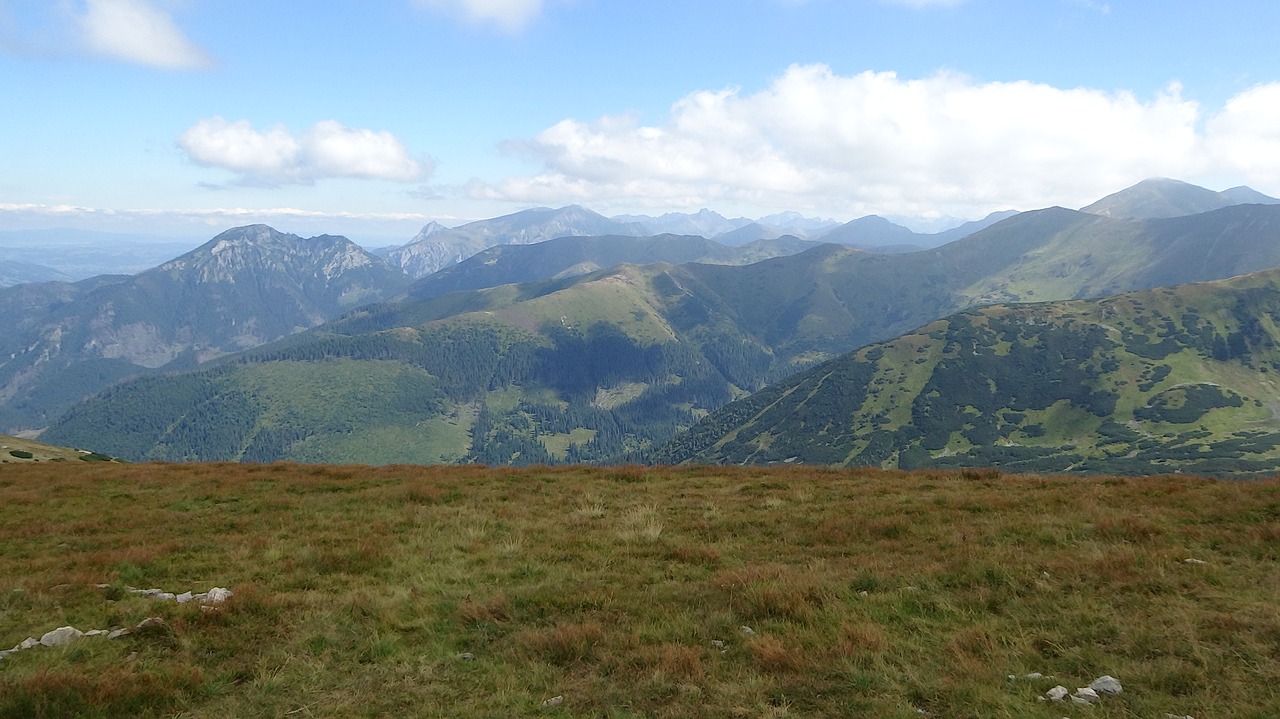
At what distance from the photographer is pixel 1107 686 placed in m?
7.64

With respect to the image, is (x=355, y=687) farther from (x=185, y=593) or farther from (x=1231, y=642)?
(x=1231, y=642)

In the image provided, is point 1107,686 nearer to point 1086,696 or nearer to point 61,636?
point 1086,696

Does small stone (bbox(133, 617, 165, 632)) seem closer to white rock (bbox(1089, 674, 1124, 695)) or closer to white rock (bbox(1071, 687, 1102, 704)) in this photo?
white rock (bbox(1071, 687, 1102, 704))

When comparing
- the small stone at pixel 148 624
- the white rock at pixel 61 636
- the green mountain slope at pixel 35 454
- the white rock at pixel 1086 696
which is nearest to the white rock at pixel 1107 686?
the white rock at pixel 1086 696

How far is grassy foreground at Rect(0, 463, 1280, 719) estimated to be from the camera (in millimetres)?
7965

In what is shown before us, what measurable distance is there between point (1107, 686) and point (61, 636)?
52.7 ft

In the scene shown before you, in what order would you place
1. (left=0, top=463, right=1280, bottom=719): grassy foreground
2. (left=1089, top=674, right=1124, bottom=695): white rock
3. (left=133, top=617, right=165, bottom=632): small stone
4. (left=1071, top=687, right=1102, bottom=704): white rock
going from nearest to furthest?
(left=1071, top=687, right=1102, bottom=704): white rock
(left=1089, top=674, right=1124, bottom=695): white rock
(left=0, top=463, right=1280, bottom=719): grassy foreground
(left=133, top=617, right=165, bottom=632): small stone

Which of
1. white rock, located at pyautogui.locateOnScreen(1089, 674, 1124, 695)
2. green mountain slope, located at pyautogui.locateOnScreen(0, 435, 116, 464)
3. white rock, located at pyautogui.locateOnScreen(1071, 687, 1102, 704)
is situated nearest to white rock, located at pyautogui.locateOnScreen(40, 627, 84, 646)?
white rock, located at pyautogui.locateOnScreen(1071, 687, 1102, 704)

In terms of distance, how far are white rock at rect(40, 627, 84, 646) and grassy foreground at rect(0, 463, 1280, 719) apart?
0.28m

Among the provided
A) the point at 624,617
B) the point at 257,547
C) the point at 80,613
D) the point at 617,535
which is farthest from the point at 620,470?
the point at 80,613

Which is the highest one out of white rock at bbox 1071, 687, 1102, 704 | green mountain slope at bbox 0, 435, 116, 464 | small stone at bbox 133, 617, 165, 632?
white rock at bbox 1071, 687, 1102, 704

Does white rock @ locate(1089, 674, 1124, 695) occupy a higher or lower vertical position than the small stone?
higher

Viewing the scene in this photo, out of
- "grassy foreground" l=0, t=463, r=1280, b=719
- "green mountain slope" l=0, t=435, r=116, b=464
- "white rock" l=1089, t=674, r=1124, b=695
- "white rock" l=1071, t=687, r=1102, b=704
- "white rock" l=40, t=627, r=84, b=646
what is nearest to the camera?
"white rock" l=1071, t=687, r=1102, b=704

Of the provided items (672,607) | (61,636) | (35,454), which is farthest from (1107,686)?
(35,454)
